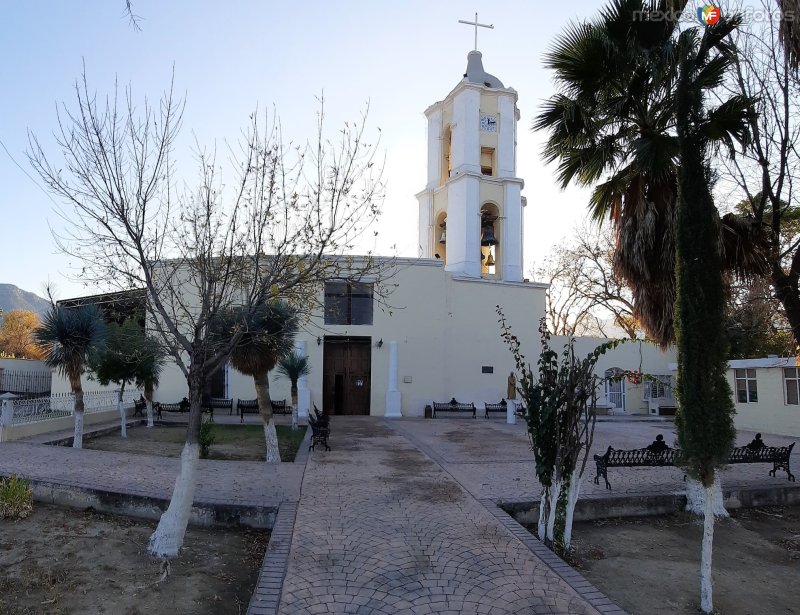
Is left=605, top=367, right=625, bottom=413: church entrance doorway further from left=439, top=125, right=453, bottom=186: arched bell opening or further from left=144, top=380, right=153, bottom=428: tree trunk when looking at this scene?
left=144, top=380, right=153, bottom=428: tree trunk

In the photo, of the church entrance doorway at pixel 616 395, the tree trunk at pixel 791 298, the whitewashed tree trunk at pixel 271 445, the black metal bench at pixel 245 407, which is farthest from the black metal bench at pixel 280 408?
the tree trunk at pixel 791 298

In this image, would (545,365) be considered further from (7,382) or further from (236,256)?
(7,382)

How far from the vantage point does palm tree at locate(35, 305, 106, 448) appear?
1267 centimetres

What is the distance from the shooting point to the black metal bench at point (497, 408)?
2259 centimetres

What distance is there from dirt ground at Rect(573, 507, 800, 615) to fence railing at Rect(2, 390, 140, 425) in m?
12.8

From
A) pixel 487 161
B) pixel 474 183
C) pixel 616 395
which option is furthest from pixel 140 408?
pixel 616 395

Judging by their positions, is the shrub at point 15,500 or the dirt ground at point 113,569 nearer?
the dirt ground at point 113,569

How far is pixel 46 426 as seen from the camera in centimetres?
1479

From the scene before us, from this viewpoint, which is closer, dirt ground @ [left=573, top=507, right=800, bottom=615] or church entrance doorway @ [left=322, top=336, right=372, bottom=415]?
dirt ground @ [left=573, top=507, right=800, bottom=615]

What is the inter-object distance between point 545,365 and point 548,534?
1819mm

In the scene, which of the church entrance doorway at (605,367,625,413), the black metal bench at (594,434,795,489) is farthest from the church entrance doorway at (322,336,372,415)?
the black metal bench at (594,434,795,489)

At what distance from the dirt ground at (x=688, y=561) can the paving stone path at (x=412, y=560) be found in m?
0.76

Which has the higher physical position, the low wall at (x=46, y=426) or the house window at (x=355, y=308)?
the house window at (x=355, y=308)

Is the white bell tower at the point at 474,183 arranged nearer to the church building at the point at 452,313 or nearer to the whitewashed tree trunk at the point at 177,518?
the church building at the point at 452,313
